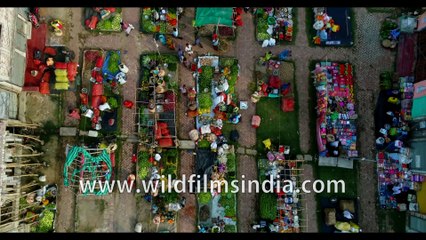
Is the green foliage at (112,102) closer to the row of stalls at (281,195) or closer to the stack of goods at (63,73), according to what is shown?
the stack of goods at (63,73)

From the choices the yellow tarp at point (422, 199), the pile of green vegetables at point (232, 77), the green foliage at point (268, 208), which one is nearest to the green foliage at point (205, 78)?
the pile of green vegetables at point (232, 77)

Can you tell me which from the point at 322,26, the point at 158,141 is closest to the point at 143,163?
the point at 158,141

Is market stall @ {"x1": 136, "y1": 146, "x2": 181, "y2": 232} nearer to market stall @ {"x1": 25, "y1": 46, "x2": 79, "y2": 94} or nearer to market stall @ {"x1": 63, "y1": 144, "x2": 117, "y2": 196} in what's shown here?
market stall @ {"x1": 63, "y1": 144, "x2": 117, "y2": 196}

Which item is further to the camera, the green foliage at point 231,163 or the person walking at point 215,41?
the person walking at point 215,41

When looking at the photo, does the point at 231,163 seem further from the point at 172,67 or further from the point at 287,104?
the point at 172,67
